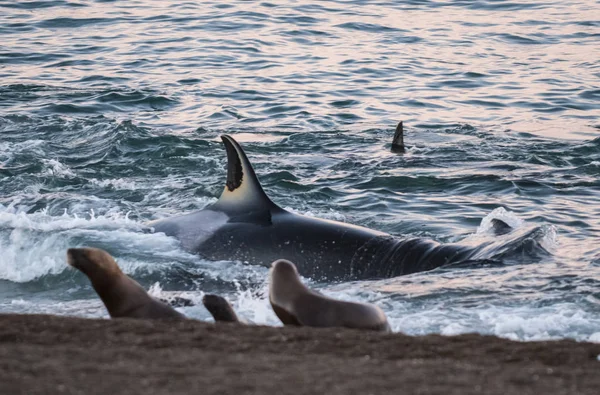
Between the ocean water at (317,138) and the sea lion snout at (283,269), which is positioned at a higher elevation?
the sea lion snout at (283,269)

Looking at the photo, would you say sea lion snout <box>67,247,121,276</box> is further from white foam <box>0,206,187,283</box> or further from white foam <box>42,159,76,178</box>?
white foam <box>42,159,76,178</box>

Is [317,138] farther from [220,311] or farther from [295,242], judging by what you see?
[220,311]

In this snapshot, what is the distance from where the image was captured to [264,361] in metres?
3.82

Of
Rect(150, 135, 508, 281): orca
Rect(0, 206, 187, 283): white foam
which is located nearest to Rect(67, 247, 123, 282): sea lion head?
Rect(150, 135, 508, 281): orca

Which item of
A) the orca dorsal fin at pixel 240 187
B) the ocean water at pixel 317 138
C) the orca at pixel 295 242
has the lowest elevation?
the ocean water at pixel 317 138

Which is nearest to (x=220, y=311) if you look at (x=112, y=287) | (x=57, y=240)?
(x=112, y=287)

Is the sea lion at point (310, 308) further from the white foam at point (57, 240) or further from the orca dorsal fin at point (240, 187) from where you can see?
the white foam at point (57, 240)

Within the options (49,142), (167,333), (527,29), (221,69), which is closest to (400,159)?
(49,142)

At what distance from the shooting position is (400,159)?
12.1 metres

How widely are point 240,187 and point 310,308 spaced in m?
2.87

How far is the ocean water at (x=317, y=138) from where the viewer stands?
7414mm

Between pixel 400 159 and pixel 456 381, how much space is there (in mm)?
8643

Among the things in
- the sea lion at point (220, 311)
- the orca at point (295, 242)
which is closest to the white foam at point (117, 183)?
the orca at point (295, 242)

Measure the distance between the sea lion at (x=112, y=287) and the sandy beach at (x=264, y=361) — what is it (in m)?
0.49
